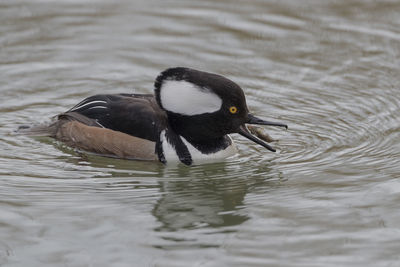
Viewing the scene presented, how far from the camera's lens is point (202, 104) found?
8141mm

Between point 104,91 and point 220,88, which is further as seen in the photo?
point 104,91

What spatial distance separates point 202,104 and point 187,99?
160 millimetres

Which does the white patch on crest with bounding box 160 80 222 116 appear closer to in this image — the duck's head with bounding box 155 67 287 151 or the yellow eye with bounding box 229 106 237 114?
the duck's head with bounding box 155 67 287 151

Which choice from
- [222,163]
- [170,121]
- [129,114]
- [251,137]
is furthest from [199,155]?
[129,114]

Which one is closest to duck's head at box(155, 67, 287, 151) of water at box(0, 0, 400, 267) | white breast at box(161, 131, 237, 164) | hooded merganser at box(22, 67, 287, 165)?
hooded merganser at box(22, 67, 287, 165)

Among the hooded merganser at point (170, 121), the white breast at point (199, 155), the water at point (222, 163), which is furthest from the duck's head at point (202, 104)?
the water at point (222, 163)

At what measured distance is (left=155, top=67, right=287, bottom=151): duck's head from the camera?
796cm

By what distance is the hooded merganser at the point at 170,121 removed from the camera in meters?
8.02

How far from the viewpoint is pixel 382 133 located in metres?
8.87

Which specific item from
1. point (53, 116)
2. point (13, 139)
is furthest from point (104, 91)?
point (13, 139)

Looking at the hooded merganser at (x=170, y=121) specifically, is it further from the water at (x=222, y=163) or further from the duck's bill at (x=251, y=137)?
the water at (x=222, y=163)

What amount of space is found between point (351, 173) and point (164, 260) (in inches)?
101

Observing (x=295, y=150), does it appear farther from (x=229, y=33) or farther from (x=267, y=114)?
(x=229, y=33)

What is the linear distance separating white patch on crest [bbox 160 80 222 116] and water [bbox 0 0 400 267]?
0.62 m
